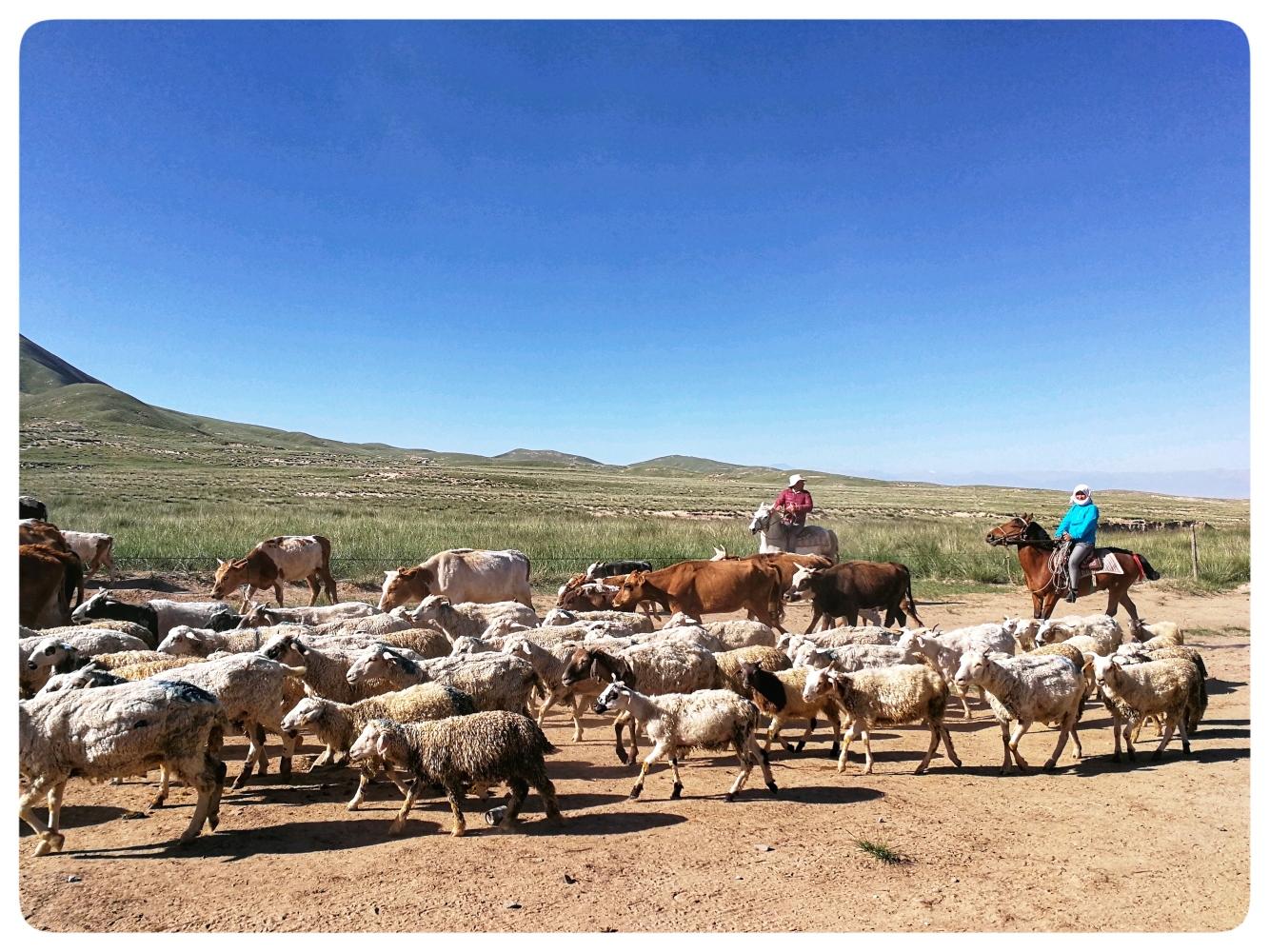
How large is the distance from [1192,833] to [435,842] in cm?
591

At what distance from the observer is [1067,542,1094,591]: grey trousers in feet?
49.8

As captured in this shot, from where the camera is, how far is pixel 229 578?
665 inches

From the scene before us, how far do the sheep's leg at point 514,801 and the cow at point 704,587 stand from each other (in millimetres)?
8690

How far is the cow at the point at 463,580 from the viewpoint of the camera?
1531cm

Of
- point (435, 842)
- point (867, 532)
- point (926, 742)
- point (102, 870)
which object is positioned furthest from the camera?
point (867, 532)

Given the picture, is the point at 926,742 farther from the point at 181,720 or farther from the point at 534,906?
the point at 181,720

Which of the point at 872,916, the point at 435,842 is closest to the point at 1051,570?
the point at 872,916

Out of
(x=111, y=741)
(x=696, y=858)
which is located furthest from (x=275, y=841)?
(x=696, y=858)

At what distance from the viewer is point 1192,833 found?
6.03 meters

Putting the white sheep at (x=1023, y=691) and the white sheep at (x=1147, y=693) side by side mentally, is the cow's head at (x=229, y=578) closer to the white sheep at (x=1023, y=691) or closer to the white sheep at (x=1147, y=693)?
the white sheep at (x=1023, y=691)

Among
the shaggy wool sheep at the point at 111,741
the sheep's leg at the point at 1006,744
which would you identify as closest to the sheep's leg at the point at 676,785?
the sheep's leg at the point at 1006,744

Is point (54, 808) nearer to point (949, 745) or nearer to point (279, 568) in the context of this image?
point (949, 745)

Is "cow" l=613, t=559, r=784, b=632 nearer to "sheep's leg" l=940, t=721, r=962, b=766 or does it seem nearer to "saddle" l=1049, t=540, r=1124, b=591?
"saddle" l=1049, t=540, r=1124, b=591

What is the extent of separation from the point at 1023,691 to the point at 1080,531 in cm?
882
